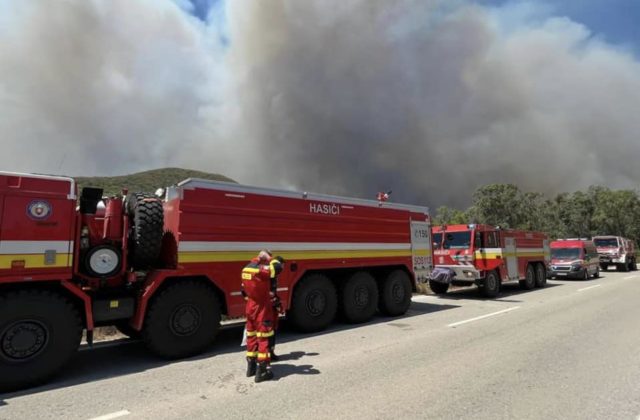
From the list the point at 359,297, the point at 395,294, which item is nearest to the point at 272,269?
the point at 359,297

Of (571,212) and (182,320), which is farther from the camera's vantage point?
(571,212)

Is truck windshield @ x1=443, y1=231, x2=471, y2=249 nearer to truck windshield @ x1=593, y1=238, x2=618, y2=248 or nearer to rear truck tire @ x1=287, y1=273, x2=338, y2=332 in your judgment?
rear truck tire @ x1=287, y1=273, x2=338, y2=332

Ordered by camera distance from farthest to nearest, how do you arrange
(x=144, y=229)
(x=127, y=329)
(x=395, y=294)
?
(x=395, y=294), (x=127, y=329), (x=144, y=229)

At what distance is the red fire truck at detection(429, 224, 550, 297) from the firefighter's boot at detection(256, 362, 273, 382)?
871cm

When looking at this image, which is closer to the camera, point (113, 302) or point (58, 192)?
point (58, 192)

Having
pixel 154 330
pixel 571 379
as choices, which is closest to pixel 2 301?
pixel 154 330

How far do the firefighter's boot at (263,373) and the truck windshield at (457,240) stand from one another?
10715 millimetres

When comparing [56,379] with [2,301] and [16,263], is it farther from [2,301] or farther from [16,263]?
[16,263]

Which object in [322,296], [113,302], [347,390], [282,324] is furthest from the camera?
[282,324]

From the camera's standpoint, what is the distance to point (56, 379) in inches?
217

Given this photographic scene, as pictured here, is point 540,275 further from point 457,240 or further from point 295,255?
point 295,255

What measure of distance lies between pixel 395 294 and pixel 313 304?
274 cm

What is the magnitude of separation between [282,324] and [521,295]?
9.67 metres

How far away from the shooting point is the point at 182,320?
6453 mm
